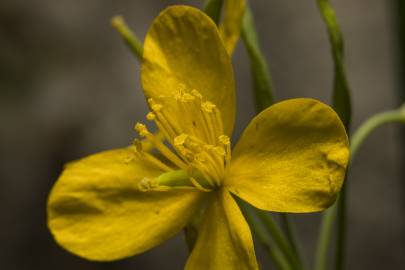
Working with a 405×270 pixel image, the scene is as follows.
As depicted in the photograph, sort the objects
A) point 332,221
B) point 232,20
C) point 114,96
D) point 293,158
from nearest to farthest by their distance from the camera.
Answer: point 293,158, point 232,20, point 332,221, point 114,96

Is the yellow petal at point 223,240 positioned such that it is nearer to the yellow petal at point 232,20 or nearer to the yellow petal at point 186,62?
the yellow petal at point 186,62

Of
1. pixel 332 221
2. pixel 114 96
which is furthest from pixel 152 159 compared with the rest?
pixel 114 96

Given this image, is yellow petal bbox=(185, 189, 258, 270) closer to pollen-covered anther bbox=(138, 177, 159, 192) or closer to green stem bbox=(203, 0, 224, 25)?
pollen-covered anther bbox=(138, 177, 159, 192)

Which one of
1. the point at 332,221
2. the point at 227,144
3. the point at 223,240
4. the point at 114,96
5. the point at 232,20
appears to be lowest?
the point at 114,96

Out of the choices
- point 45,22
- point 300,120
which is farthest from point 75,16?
point 300,120

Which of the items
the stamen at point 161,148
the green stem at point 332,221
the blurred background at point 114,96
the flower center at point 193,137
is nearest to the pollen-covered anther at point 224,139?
the flower center at point 193,137

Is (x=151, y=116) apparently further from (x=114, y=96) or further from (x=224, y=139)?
(x=114, y=96)

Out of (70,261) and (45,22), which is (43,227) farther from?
(45,22)
